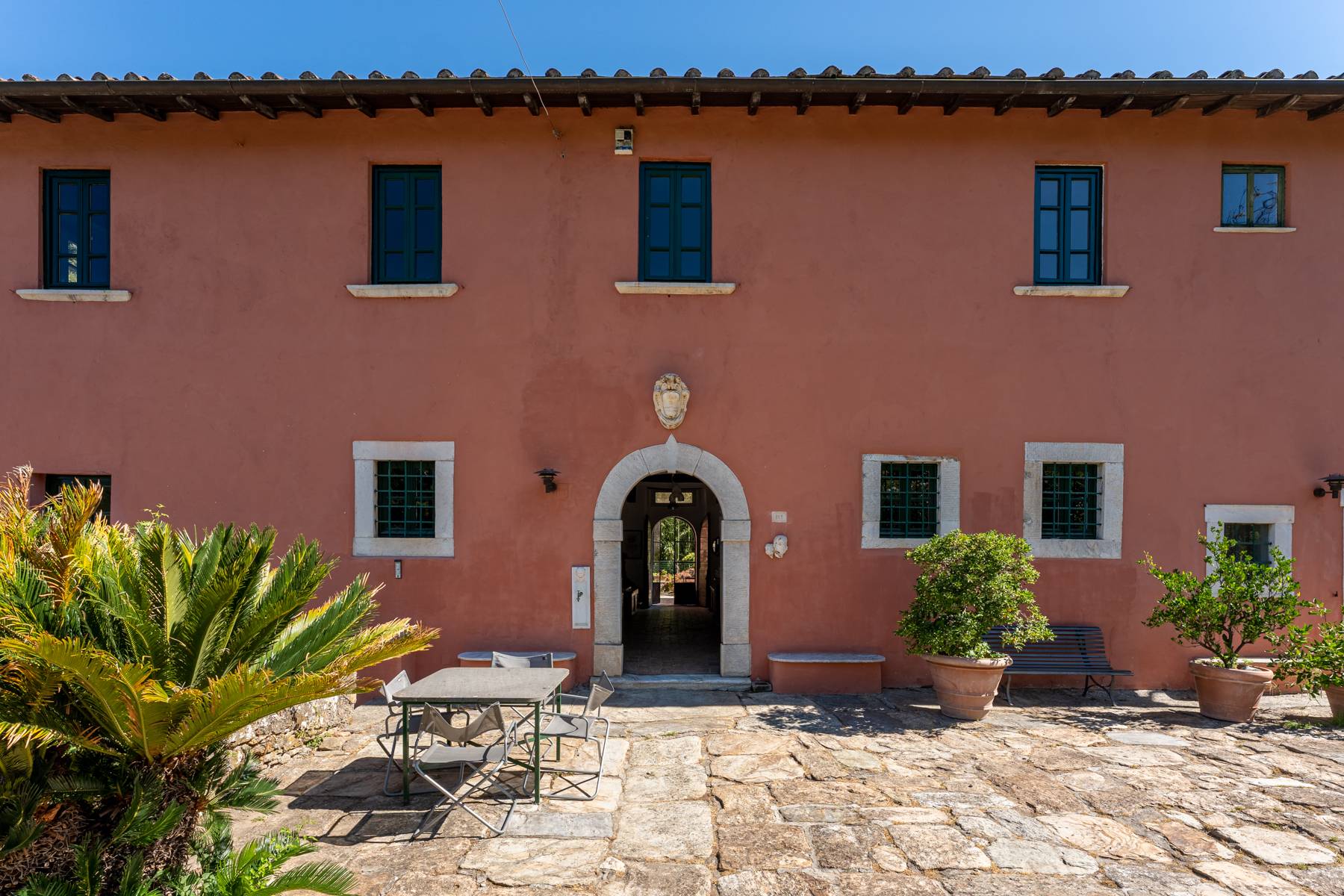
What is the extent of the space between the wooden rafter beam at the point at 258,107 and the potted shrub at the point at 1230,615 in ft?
34.8

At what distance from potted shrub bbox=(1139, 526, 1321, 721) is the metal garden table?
20.2 ft

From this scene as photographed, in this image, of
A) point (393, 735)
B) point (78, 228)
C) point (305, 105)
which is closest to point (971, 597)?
point (393, 735)

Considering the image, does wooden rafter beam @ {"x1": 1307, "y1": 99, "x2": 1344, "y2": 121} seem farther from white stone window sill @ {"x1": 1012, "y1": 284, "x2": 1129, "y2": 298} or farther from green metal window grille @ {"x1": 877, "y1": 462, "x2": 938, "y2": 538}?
green metal window grille @ {"x1": 877, "y1": 462, "x2": 938, "y2": 538}

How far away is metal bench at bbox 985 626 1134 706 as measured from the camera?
759 centimetres

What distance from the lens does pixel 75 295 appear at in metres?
7.91

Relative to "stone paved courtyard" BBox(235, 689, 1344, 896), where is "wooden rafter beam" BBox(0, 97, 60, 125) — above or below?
above

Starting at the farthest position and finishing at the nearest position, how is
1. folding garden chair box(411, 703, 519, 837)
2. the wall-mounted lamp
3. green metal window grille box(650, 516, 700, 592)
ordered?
green metal window grille box(650, 516, 700, 592), the wall-mounted lamp, folding garden chair box(411, 703, 519, 837)

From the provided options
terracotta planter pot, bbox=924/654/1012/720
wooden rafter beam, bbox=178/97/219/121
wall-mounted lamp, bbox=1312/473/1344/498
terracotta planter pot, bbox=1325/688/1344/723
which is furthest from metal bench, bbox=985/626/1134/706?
wooden rafter beam, bbox=178/97/219/121

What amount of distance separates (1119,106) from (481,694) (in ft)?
28.4

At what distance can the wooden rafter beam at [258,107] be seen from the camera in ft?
24.6

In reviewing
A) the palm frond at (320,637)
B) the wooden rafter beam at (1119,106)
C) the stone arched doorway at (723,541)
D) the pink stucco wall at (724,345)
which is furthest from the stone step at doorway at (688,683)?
the wooden rafter beam at (1119,106)

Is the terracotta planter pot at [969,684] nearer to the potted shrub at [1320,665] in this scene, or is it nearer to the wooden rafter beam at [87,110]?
the potted shrub at [1320,665]

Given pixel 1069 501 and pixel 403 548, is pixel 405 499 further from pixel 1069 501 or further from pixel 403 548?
pixel 1069 501

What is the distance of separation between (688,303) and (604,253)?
1.10 meters
